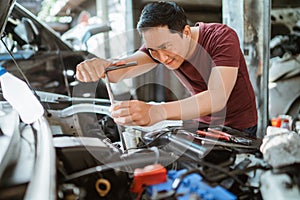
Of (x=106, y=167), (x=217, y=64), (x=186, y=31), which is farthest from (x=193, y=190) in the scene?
(x=186, y=31)

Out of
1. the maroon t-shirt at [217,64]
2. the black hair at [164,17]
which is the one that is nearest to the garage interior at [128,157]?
the maroon t-shirt at [217,64]

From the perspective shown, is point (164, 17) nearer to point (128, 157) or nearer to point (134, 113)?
point (134, 113)

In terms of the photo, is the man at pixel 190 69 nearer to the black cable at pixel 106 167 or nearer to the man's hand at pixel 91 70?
the man's hand at pixel 91 70

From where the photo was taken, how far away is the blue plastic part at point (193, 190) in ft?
2.94

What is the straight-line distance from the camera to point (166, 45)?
1.51m

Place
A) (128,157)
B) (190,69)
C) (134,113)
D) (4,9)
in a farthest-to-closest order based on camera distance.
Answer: (190,69)
(4,9)
(134,113)
(128,157)

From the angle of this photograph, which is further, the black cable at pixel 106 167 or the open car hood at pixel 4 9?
the open car hood at pixel 4 9

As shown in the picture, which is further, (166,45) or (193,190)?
(166,45)

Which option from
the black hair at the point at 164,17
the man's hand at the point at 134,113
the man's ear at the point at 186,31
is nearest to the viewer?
the man's hand at the point at 134,113

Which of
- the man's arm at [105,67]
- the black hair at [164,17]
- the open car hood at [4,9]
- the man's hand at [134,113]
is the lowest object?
the man's hand at [134,113]

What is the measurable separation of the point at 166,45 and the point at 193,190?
755 millimetres

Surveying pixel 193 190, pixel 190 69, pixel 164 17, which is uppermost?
pixel 164 17

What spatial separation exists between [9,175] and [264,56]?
221cm

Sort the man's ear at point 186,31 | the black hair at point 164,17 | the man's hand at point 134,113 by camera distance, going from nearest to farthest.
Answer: the man's hand at point 134,113, the black hair at point 164,17, the man's ear at point 186,31
